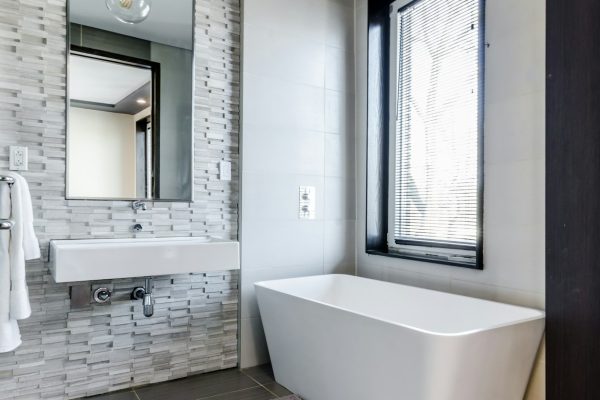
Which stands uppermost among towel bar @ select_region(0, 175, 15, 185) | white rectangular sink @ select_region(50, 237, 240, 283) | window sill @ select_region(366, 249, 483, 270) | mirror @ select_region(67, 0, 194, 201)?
mirror @ select_region(67, 0, 194, 201)

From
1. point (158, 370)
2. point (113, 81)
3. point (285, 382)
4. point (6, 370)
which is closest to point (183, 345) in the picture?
point (158, 370)

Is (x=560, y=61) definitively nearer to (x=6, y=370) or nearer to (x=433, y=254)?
(x=433, y=254)

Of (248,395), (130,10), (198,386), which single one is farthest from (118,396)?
(130,10)

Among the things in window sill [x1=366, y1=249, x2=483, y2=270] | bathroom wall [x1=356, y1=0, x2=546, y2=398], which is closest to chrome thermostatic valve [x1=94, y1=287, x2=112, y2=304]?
window sill [x1=366, y1=249, x2=483, y2=270]

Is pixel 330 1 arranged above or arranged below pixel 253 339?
above

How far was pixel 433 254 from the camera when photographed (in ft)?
8.66

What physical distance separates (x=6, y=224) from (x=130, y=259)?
20.0 inches

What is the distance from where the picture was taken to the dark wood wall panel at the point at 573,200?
170 centimetres

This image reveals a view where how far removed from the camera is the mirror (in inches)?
88.8

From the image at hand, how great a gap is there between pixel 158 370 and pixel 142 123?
138 centimetres

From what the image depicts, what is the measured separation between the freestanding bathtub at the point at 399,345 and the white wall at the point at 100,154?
965 millimetres

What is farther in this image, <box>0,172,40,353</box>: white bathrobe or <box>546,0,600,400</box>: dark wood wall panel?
<box>0,172,40,353</box>: white bathrobe

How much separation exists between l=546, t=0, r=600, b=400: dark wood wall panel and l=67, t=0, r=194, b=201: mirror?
185 cm

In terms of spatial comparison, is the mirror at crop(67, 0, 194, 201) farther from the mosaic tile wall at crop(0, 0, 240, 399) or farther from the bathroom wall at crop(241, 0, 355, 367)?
the bathroom wall at crop(241, 0, 355, 367)
